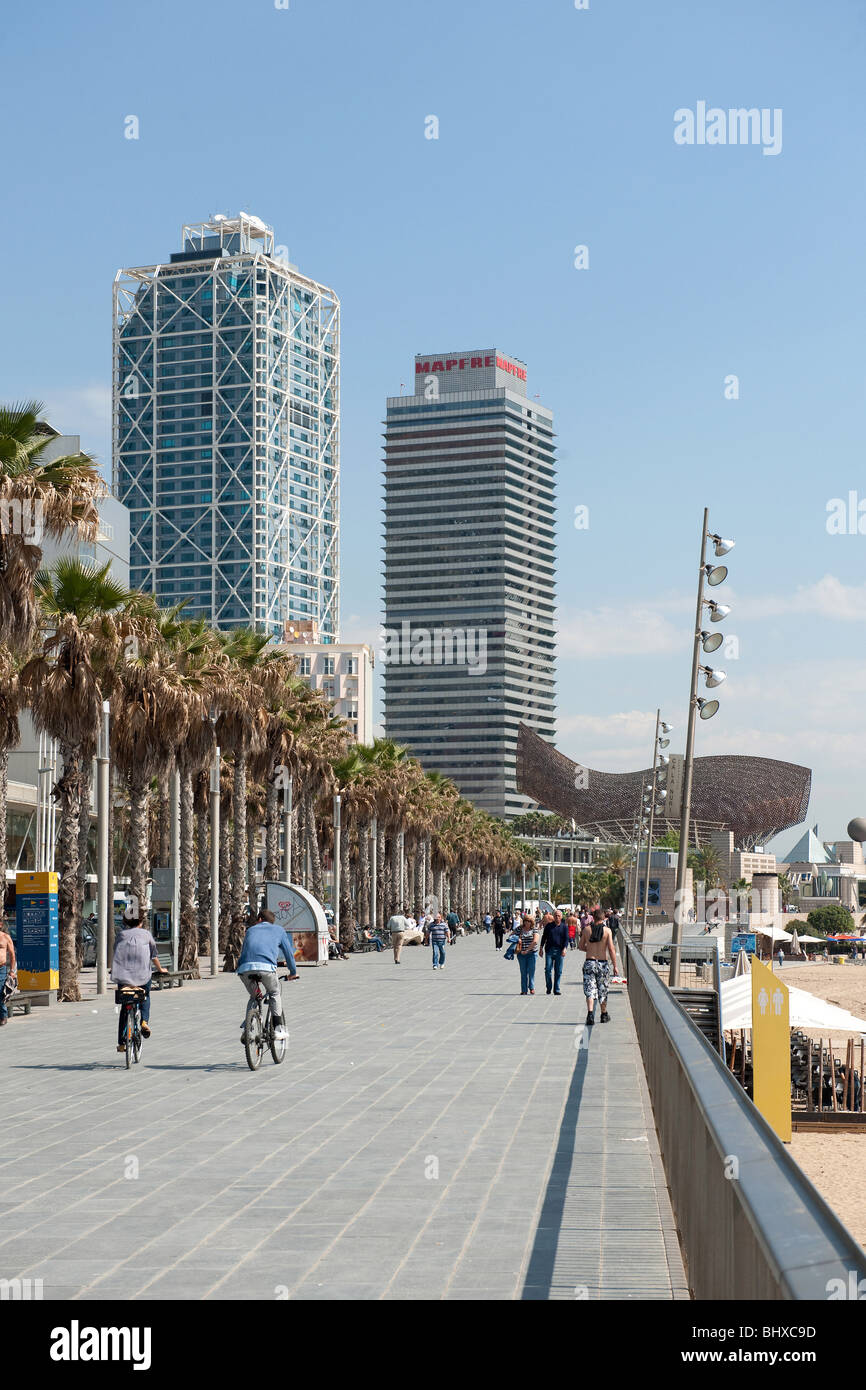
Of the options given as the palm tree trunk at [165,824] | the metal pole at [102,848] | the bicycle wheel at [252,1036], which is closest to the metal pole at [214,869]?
the metal pole at [102,848]

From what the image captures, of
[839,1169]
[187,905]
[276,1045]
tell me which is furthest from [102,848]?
[839,1169]

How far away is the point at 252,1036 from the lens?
16.3 metres

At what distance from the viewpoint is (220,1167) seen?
1006 cm

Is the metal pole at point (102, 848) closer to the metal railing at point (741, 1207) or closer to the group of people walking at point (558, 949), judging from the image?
the group of people walking at point (558, 949)

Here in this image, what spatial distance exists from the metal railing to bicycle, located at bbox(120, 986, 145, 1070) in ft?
31.2

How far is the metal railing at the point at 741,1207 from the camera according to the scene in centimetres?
316

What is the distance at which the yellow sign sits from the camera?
17.6m

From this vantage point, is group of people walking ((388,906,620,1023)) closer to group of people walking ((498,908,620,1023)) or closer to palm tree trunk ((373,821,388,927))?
group of people walking ((498,908,620,1023))

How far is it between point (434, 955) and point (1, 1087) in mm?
29205

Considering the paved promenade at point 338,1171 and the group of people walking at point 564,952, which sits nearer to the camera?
the paved promenade at point 338,1171

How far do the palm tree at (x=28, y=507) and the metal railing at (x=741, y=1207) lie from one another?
16.0 meters

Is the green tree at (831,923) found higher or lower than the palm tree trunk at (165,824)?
lower

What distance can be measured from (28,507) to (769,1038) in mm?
12436
